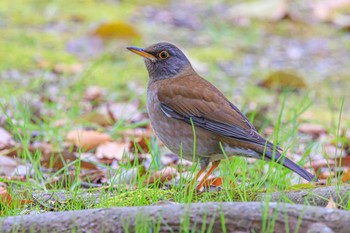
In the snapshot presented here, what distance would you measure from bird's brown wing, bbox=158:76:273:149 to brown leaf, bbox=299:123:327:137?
7.56ft

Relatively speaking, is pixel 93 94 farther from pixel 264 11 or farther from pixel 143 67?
pixel 264 11

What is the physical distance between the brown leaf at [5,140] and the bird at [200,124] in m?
1.40

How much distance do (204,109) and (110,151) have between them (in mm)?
1170

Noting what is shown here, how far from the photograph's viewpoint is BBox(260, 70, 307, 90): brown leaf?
8.78 meters

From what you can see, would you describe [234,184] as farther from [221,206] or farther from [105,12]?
[105,12]

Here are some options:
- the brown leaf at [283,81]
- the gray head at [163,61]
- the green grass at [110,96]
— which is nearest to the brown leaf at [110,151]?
the green grass at [110,96]

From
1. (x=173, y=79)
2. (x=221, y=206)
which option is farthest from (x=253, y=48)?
(x=221, y=206)

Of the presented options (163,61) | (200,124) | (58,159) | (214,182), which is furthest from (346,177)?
(58,159)

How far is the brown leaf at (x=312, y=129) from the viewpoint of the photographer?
7367mm

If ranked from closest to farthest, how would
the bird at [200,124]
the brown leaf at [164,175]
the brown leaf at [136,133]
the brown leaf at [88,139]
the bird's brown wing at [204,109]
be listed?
1. the brown leaf at [164,175]
2. the bird at [200,124]
3. the bird's brown wing at [204,109]
4. the brown leaf at [88,139]
5. the brown leaf at [136,133]

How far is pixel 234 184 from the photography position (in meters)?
4.40

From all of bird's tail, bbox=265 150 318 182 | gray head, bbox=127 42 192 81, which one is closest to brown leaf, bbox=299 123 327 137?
gray head, bbox=127 42 192 81

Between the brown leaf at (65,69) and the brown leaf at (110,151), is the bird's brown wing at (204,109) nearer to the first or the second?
the brown leaf at (110,151)

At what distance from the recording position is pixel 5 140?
20.5ft
